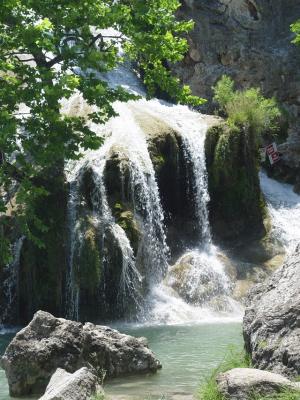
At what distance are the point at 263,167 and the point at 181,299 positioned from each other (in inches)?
466

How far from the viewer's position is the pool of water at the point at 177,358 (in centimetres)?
732

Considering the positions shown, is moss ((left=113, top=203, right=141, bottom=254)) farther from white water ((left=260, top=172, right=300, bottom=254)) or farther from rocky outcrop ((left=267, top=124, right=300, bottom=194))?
rocky outcrop ((left=267, top=124, right=300, bottom=194))

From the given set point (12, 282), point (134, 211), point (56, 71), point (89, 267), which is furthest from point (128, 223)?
point (56, 71)

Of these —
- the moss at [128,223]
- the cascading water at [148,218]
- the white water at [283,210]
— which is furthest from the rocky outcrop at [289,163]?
the moss at [128,223]

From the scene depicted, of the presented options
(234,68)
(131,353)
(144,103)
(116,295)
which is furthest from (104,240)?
(234,68)

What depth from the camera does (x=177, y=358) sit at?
9969mm

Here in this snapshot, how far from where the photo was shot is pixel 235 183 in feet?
69.6

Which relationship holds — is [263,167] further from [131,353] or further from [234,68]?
[131,353]

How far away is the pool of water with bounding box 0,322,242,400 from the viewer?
24.0ft

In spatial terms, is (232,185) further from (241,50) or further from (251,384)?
(251,384)

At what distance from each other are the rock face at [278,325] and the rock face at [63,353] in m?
2.16

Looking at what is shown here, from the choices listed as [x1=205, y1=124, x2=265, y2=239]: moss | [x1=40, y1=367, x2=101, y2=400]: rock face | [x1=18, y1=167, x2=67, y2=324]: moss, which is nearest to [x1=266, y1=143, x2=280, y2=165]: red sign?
[x1=205, y1=124, x2=265, y2=239]: moss

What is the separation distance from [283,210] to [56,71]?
12532 mm

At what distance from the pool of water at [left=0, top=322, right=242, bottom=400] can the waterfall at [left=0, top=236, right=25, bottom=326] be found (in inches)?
68.9
